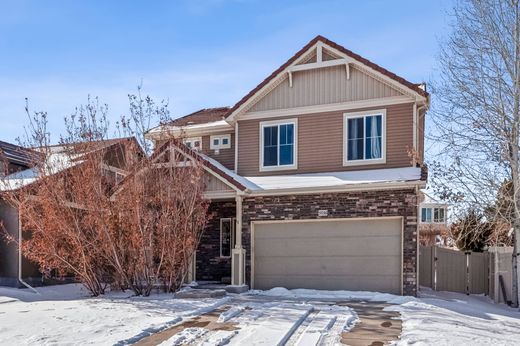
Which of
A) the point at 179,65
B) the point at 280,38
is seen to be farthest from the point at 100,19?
the point at 280,38

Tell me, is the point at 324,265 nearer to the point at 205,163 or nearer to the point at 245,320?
the point at 205,163

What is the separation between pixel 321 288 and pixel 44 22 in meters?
10.1

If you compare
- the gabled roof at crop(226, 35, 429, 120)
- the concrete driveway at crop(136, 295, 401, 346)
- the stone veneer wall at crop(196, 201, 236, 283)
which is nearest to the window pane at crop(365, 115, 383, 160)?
the gabled roof at crop(226, 35, 429, 120)

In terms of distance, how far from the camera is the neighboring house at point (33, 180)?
43.9 ft

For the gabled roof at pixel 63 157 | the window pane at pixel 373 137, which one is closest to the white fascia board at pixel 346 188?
the window pane at pixel 373 137

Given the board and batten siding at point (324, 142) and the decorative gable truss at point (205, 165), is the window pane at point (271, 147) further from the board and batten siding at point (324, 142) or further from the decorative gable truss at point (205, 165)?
the decorative gable truss at point (205, 165)

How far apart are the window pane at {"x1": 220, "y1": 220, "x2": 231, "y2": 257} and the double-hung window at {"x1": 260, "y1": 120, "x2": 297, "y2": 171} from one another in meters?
2.39

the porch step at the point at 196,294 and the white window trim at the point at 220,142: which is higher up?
the white window trim at the point at 220,142

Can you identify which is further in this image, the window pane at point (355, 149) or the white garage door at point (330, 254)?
the window pane at point (355, 149)

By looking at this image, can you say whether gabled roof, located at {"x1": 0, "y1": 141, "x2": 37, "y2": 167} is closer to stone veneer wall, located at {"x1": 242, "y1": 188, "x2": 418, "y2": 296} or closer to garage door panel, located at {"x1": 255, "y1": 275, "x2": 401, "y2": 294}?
stone veneer wall, located at {"x1": 242, "y1": 188, "x2": 418, "y2": 296}

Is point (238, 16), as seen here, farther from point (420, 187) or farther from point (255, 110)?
point (420, 187)

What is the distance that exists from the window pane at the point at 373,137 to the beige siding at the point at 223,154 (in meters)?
4.71

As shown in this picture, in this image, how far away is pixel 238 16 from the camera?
36.8ft

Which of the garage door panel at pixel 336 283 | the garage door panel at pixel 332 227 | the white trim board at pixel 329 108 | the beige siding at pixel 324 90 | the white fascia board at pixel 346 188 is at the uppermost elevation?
the beige siding at pixel 324 90
